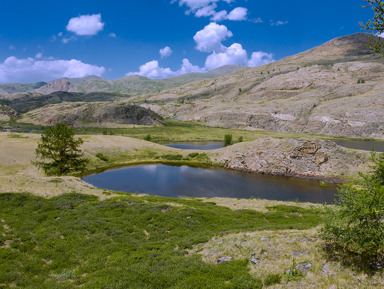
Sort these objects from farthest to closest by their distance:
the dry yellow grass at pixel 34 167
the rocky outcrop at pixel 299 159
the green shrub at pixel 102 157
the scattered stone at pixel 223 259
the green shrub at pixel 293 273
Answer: the green shrub at pixel 102 157 < the rocky outcrop at pixel 299 159 < the dry yellow grass at pixel 34 167 < the scattered stone at pixel 223 259 < the green shrub at pixel 293 273

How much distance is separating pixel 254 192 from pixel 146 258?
50.7m

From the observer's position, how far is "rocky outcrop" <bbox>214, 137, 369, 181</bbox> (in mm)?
81875

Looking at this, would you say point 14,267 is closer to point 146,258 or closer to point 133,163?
point 146,258

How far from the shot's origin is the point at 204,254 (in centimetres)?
1823

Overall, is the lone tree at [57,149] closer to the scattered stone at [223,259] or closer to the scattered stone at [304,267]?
the scattered stone at [223,259]

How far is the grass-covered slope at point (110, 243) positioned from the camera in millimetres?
15141

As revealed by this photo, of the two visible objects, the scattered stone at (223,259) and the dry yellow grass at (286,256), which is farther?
the scattered stone at (223,259)

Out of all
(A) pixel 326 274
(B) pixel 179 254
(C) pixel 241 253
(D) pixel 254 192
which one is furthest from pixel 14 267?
(D) pixel 254 192

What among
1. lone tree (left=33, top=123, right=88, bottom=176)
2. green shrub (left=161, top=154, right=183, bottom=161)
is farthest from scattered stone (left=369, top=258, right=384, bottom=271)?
green shrub (left=161, top=154, right=183, bottom=161)

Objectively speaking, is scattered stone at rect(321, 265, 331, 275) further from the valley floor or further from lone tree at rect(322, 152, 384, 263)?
lone tree at rect(322, 152, 384, 263)

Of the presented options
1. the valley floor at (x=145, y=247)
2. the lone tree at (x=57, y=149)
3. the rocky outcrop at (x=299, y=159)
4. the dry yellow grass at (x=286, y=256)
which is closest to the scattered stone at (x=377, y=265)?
the dry yellow grass at (x=286, y=256)

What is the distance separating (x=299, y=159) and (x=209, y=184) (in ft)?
134

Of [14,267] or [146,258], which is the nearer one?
[14,267]

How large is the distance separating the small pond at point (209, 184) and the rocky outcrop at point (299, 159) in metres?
6.30
